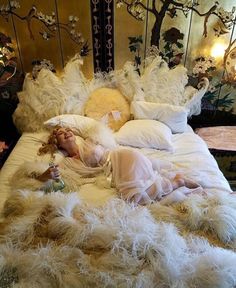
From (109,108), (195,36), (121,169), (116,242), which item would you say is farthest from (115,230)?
(195,36)

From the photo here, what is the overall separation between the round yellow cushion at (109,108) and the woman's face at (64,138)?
390 millimetres

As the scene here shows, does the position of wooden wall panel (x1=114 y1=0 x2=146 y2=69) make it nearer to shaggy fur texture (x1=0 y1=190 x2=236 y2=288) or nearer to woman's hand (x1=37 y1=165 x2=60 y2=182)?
woman's hand (x1=37 y1=165 x2=60 y2=182)

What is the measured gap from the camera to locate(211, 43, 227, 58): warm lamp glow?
95.2 inches

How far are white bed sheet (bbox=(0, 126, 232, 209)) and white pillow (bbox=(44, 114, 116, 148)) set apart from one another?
0.57 ft

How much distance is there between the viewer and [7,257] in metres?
1.06

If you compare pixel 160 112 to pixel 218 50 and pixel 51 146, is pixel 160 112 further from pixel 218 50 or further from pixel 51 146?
pixel 51 146

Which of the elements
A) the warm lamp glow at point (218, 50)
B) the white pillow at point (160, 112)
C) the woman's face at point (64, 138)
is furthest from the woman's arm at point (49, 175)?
the warm lamp glow at point (218, 50)

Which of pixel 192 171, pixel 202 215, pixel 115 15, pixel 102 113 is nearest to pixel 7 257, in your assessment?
pixel 202 215

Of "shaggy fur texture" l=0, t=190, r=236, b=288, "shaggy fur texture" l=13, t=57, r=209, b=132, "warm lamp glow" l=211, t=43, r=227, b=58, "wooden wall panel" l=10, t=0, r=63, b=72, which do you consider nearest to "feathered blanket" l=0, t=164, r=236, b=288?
"shaggy fur texture" l=0, t=190, r=236, b=288

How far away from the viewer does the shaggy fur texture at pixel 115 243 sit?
3.26ft

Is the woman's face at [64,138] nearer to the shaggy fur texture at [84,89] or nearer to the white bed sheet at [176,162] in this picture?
the white bed sheet at [176,162]

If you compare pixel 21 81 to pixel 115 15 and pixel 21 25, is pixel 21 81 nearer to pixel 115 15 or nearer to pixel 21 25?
pixel 21 25

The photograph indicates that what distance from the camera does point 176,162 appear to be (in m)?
1.86

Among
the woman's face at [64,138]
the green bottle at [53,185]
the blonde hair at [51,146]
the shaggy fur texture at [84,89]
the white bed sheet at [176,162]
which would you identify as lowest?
the white bed sheet at [176,162]
